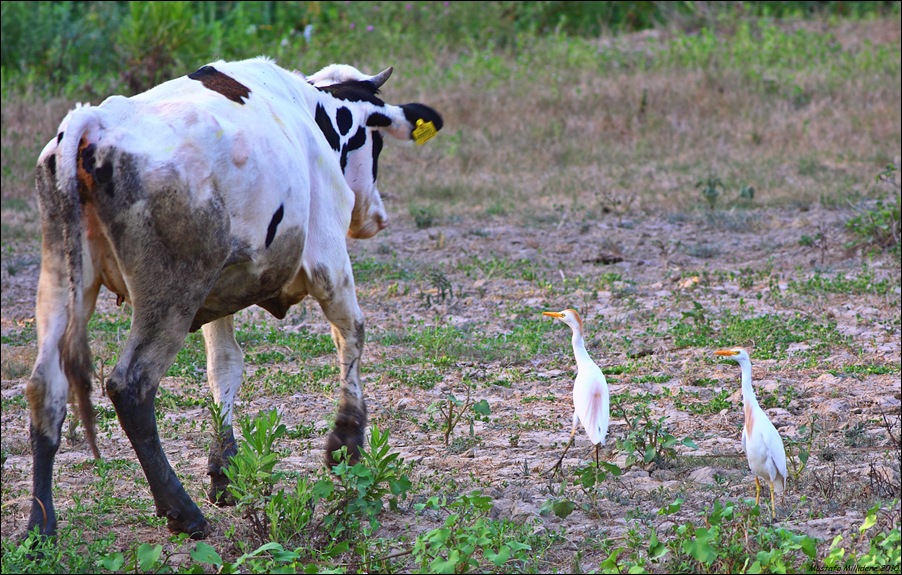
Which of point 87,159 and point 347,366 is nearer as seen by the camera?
point 87,159

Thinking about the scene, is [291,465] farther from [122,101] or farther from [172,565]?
[122,101]

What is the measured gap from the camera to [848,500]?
14.4 ft

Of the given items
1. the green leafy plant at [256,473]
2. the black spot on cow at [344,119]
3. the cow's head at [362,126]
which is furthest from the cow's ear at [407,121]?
the green leafy plant at [256,473]

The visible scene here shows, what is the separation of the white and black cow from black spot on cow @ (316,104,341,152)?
518mm

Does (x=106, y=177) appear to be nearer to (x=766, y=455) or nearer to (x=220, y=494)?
(x=220, y=494)

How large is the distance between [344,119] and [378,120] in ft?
0.79

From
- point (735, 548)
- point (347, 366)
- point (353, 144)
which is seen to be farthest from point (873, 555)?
point (353, 144)

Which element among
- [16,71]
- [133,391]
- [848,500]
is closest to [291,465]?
[133,391]

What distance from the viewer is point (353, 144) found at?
5590 mm

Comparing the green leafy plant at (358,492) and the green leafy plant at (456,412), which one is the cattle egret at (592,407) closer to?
the green leafy plant at (456,412)

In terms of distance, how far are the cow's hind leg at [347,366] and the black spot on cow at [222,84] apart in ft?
2.86

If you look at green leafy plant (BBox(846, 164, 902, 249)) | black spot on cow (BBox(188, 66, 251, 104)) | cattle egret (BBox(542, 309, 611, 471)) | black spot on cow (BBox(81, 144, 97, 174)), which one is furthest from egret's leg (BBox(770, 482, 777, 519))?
green leafy plant (BBox(846, 164, 902, 249))

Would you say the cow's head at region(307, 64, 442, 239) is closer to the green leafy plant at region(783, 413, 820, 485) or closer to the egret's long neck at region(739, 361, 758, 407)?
the egret's long neck at region(739, 361, 758, 407)

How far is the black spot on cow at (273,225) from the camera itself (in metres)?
4.34
